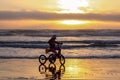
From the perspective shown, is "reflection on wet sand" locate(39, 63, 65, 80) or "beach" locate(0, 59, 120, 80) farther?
"reflection on wet sand" locate(39, 63, 65, 80)

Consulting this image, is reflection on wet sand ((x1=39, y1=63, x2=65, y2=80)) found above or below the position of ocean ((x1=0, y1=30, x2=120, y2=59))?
below

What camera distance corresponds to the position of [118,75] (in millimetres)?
17422

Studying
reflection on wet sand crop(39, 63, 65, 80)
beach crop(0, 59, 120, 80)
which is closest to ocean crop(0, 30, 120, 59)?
beach crop(0, 59, 120, 80)

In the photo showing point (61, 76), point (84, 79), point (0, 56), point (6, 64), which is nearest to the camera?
point (84, 79)

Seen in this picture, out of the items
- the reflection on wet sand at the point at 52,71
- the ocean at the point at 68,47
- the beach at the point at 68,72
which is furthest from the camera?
the ocean at the point at 68,47

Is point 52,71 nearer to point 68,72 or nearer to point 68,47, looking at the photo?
point 68,72

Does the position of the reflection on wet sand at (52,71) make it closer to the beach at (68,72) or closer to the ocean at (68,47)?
the beach at (68,72)

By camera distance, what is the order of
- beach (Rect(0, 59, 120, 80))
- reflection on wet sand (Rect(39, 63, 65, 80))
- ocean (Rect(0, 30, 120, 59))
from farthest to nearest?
ocean (Rect(0, 30, 120, 59)) < reflection on wet sand (Rect(39, 63, 65, 80)) < beach (Rect(0, 59, 120, 80))

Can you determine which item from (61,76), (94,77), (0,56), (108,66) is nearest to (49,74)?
(61,76)

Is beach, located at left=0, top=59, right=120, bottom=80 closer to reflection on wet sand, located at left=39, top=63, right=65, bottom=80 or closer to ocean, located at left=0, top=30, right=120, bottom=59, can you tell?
reflection on wet sand, located at left=39, top=63, right=65, bottom=80

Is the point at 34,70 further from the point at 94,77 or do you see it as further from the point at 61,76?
the point at 94,77

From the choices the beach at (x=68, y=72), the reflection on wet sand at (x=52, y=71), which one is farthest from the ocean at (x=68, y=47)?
the reflection on wet sand at (x=52, y=71)

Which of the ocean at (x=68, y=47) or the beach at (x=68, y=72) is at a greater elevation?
the ocean at (x=68, y=47)

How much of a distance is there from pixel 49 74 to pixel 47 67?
271 cm
